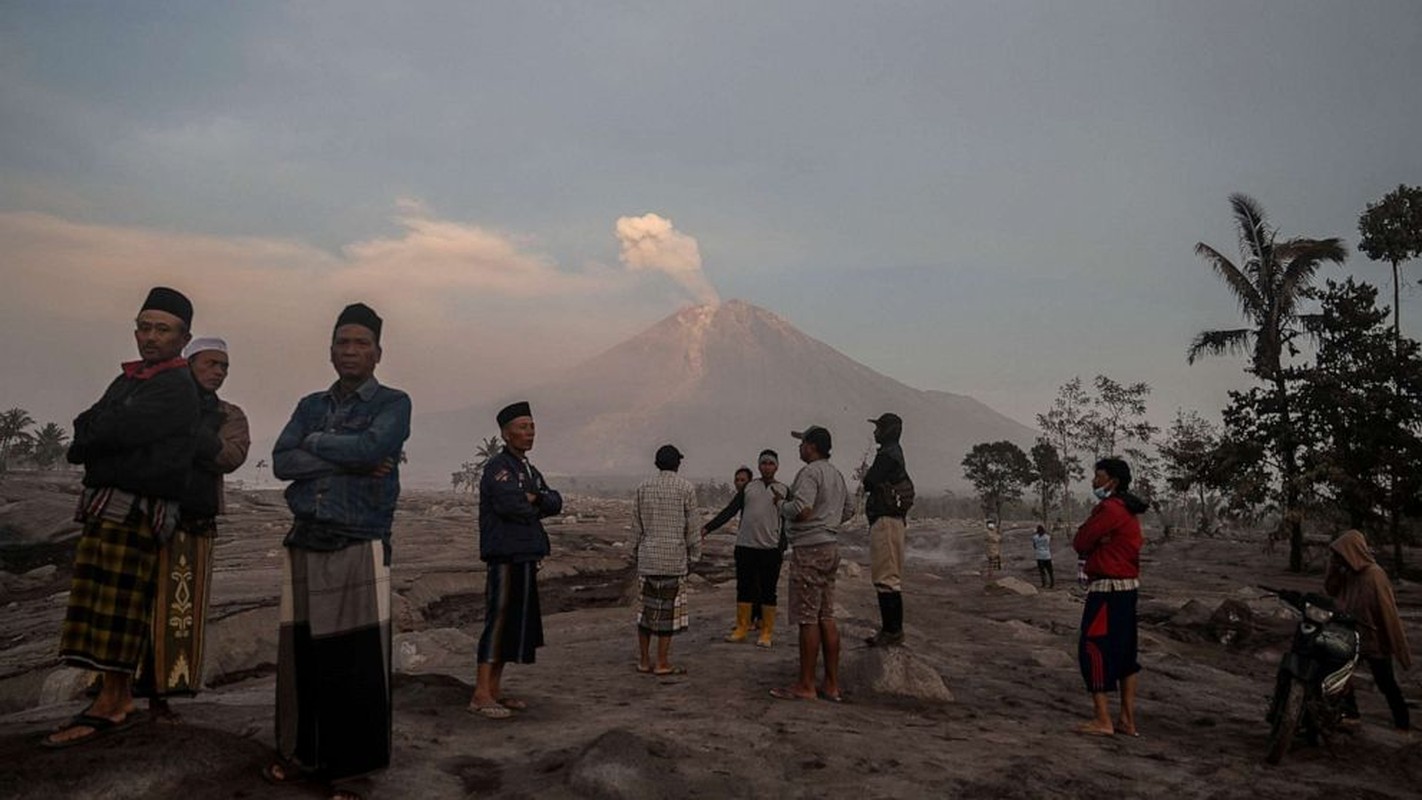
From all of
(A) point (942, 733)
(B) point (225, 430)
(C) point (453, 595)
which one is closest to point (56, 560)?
(C) point (453, 595)

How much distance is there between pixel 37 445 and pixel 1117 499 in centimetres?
9363

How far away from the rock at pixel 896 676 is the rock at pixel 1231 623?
7.18 m

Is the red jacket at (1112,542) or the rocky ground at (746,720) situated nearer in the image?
the rocky ground at (746,720)

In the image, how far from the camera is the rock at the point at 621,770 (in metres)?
3.91

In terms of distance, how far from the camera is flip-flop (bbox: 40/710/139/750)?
338 centimetres

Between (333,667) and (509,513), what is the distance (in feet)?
5.84

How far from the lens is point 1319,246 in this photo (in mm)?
19922

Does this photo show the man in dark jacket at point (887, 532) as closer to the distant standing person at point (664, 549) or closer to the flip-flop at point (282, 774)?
the distant standing person at point (664, 549)

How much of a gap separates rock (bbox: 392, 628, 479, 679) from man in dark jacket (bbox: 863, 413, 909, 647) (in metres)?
4.20

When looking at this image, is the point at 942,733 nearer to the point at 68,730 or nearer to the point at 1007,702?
the point at 1007,702

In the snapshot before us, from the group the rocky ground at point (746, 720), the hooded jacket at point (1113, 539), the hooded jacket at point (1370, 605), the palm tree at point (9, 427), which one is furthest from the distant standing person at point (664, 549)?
the palm tree at point (9, 427)

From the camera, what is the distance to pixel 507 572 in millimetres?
5250

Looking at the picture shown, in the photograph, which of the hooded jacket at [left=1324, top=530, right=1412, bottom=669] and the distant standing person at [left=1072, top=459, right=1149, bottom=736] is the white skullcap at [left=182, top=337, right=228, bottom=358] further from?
the hooded jacket at [left=1324, top=530, right=1412, bottom=669]

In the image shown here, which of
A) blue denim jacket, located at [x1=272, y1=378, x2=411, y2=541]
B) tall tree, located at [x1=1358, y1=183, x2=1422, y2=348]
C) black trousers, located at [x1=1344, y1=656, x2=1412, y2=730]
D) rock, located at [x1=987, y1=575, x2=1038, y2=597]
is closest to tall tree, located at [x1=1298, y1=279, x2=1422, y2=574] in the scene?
tall tree, located at [x1=1358, y1=183, x2=1422, y2=348]
